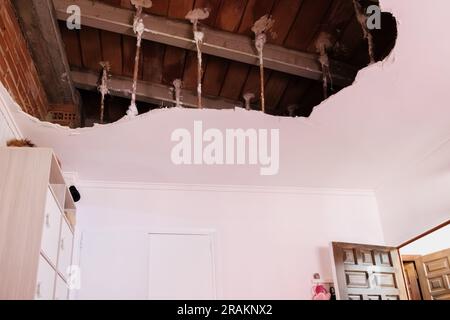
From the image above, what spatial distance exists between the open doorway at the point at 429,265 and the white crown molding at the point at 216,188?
1194 mm

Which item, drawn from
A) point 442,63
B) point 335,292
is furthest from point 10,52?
point 335,292

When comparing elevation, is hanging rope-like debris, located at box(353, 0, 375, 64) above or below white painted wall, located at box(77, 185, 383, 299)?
above

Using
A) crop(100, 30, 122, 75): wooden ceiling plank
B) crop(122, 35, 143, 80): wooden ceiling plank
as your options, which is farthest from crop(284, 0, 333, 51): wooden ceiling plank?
crop(100, 30, 122, 75): wooden ceiling plank

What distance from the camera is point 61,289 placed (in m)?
2.75

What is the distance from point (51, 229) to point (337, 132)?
80.9 inches

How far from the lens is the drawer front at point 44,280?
2.18 m

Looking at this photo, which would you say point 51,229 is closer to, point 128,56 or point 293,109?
point 128,56

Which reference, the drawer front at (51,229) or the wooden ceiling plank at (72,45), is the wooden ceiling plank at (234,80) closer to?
the wooden ceiling plank at (72,45)

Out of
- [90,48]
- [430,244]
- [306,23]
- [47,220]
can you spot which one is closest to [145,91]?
[90,48]

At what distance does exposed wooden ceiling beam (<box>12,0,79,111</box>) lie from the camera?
2.59 meters

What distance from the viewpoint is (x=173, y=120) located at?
3.00 meters

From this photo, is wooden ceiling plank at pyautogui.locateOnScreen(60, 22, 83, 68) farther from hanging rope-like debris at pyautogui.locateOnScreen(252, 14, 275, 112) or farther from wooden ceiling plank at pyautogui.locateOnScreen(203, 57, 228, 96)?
hanging rope-like debris at pyautogui.locateOnScreen(252, 14, 275, 112)

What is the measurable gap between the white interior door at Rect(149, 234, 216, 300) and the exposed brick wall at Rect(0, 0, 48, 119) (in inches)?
55.7

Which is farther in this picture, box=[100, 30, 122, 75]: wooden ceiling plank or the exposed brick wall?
box=[100, 30, 122, 75]: wooden ceiling plank
